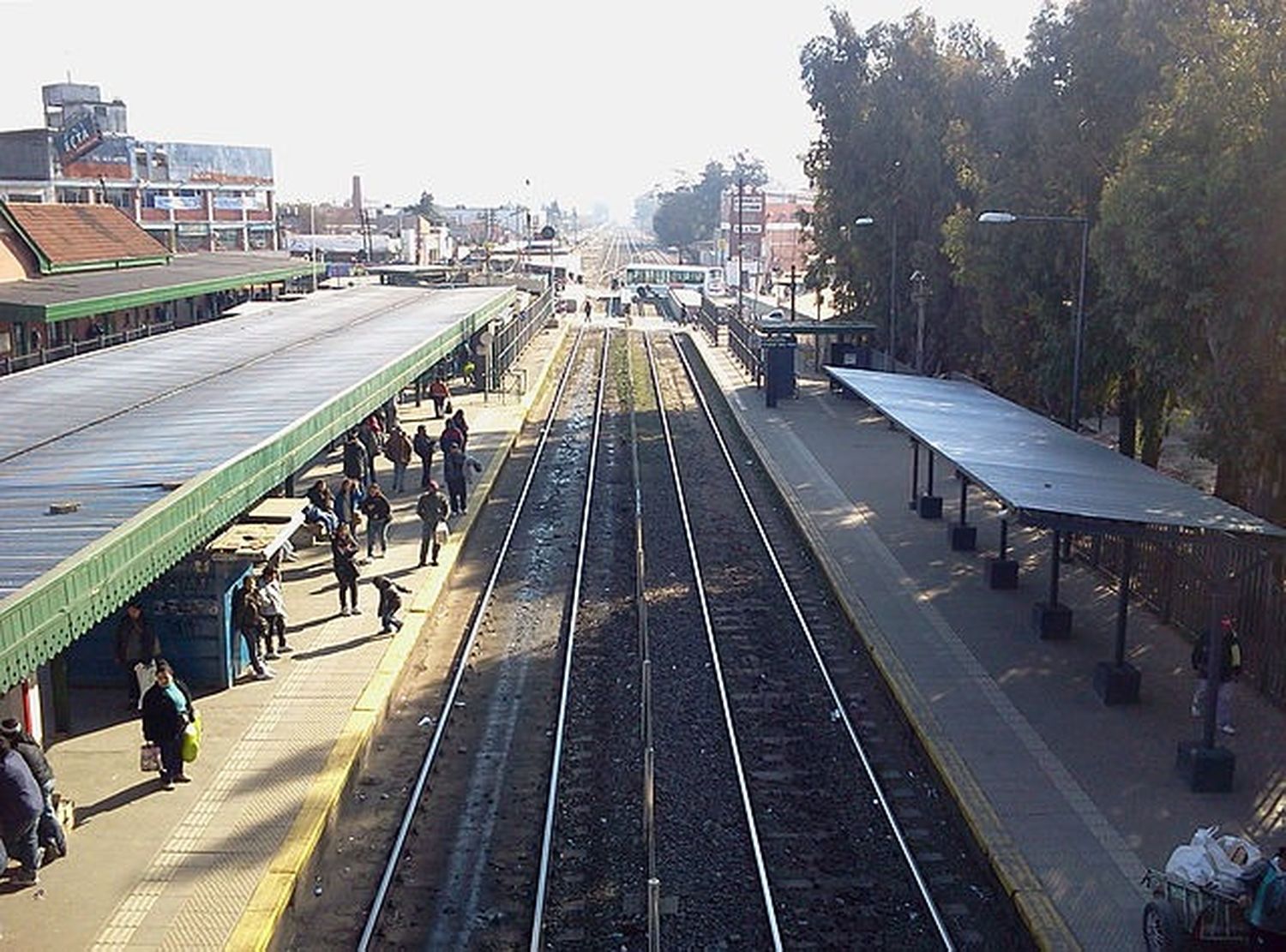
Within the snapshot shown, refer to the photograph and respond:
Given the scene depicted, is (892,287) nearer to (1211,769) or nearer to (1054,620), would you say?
(1054,620)

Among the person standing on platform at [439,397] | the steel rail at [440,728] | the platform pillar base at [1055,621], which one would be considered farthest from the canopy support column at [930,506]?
the person standing on platform at [439,397]

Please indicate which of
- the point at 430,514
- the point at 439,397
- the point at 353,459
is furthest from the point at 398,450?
the point at 439,397

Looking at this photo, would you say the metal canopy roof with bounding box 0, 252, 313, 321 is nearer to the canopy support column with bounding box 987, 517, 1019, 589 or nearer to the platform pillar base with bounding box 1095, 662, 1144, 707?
the canopy support column with bounding box 987, 517, 1019, 589

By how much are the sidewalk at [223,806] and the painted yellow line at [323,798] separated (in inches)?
0.7

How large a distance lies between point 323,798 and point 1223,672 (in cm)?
831

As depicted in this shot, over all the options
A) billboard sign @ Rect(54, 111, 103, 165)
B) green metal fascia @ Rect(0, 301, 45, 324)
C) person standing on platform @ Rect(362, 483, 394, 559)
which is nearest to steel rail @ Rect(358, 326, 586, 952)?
person standing on platform @ Rect(362, 483, 394, 559)

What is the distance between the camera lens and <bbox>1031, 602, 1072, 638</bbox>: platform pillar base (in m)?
17.0

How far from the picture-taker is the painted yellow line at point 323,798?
9.77m

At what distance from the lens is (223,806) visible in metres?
11.8

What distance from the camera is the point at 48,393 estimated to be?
2048 centimetres

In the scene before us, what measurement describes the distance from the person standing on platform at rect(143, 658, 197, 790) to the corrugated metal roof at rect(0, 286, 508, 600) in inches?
60.3

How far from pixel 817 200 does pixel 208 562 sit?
34241 mm

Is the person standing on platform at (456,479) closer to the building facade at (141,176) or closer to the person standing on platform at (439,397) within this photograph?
the person standing on platform at (439,397)

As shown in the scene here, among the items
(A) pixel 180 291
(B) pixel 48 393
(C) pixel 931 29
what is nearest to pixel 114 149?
(A) pixel 180 291
